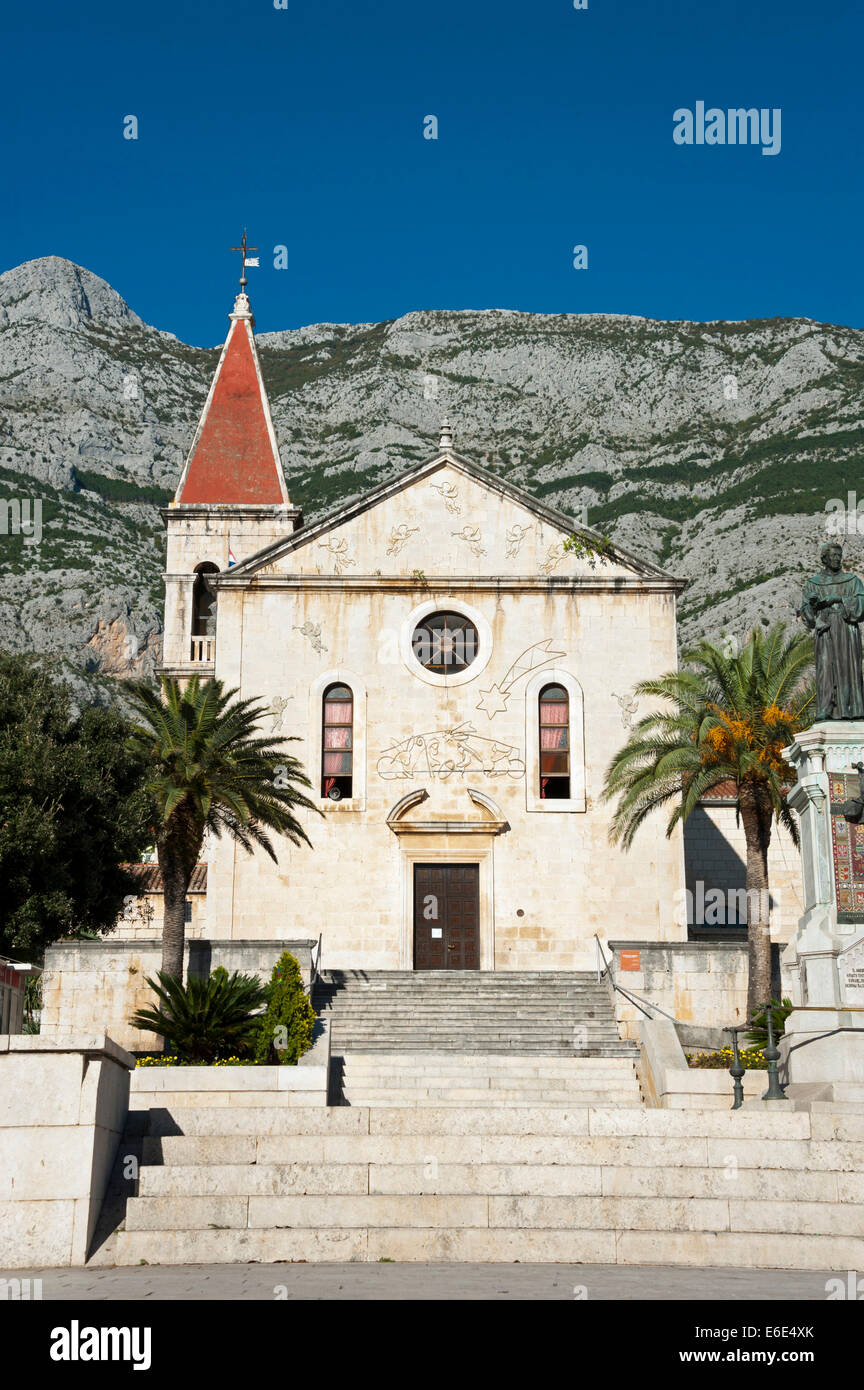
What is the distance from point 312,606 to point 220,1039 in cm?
1234

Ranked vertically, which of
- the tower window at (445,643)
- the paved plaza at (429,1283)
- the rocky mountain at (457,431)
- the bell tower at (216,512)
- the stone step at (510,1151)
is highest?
the rocky mountain at (457,431)

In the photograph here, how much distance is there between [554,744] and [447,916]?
4225mm

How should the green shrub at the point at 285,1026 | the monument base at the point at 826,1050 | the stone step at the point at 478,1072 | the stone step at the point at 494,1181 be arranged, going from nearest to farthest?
the stone step at the point at 494,1181 < the monument base at the point at 826,1050 < the green shrub at the point at 285,1026 < the stone step at the point at 478,1072

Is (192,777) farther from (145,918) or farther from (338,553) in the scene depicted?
(145,918)

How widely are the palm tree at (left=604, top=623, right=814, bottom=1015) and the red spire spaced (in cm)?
1807

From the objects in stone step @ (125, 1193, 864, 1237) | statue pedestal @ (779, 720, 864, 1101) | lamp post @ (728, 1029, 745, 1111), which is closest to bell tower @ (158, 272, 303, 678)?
statue pedestal @ (779, 720, 864, 1101)

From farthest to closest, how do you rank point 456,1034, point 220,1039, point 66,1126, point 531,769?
point 531,769
point 456,1034
point 220,1039
point 66,1126

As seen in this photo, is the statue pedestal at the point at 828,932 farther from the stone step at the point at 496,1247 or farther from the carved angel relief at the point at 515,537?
the carved angel relief at the point at 515,537

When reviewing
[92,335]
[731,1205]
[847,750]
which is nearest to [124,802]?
[847,750]

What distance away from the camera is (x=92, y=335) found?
109m

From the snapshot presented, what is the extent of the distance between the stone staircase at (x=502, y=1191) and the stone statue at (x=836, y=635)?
571 cm

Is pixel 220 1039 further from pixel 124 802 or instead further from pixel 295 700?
pixel 124 802

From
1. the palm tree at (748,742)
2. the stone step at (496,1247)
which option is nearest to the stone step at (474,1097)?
the palm tree at (748,742)

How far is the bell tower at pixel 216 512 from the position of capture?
39469 millimetres
